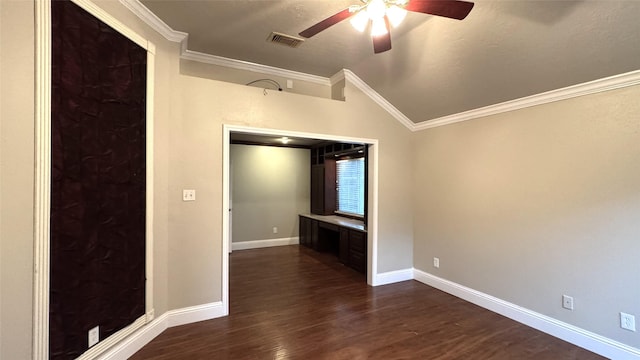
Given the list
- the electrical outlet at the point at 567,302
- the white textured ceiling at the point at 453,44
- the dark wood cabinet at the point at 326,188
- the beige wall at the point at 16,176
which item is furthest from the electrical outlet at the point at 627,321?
the dark wood cabinet at the point at 326,188

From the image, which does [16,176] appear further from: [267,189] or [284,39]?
[267,189]

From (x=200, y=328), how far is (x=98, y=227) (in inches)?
56.1

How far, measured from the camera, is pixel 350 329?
9.04 feet

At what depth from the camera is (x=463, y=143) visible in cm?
361

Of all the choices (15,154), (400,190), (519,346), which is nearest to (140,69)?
(15,154)

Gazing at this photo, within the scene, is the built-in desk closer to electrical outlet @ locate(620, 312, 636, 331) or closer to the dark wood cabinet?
the dark wood cabinet

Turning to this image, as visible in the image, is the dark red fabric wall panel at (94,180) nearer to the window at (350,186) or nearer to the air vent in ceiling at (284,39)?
the air vent in ceiling at (284,39)

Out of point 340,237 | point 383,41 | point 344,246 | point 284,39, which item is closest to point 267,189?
point 340,237

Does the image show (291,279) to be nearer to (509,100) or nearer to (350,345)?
(350,345)

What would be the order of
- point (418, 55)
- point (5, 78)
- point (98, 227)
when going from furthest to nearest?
point (418, 55)
point (98, 227)
point (5, 78)

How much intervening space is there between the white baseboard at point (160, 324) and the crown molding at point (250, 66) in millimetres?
2865

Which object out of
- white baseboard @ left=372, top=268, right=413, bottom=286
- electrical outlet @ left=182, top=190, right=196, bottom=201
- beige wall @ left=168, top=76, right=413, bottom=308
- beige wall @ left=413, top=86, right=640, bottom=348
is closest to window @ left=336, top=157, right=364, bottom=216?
white baseboard @ left=372, top=268, right=413, bottom=286

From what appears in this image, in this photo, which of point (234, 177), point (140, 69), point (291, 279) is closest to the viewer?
point (140, 69)

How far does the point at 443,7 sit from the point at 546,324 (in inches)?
122
